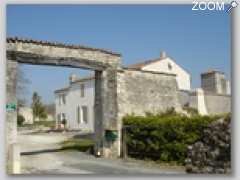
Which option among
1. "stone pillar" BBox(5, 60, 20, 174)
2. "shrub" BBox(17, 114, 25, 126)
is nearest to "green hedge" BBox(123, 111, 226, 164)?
"shrub" BBox(17, 114, 25, 126)

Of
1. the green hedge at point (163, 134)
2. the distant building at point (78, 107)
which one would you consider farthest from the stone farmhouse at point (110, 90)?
the distant building at point (78, 107)

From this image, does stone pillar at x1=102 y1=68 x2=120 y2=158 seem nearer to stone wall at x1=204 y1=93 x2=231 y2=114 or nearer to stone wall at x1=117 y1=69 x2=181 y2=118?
stone wall at x1=117 y1=69 x2=181 y2=118

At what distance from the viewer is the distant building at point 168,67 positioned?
6455 mm

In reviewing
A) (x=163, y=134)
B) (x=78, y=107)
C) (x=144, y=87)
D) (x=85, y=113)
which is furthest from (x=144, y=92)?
(x=78, y=107)

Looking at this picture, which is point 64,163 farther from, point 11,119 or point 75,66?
point 75,66

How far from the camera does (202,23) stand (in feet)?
18.9

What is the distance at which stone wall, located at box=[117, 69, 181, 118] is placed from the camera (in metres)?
7.92

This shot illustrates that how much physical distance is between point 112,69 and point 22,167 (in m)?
2.46

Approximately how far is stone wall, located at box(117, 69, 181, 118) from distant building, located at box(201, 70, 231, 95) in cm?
152

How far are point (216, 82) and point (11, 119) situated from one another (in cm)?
268

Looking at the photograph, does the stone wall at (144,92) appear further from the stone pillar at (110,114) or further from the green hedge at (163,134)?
the green hedge at (163,134)

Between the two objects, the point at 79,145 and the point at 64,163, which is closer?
the point at 64,163

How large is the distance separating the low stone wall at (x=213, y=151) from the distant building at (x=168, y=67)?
Result: 31.3 inches

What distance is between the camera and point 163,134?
298 inches
